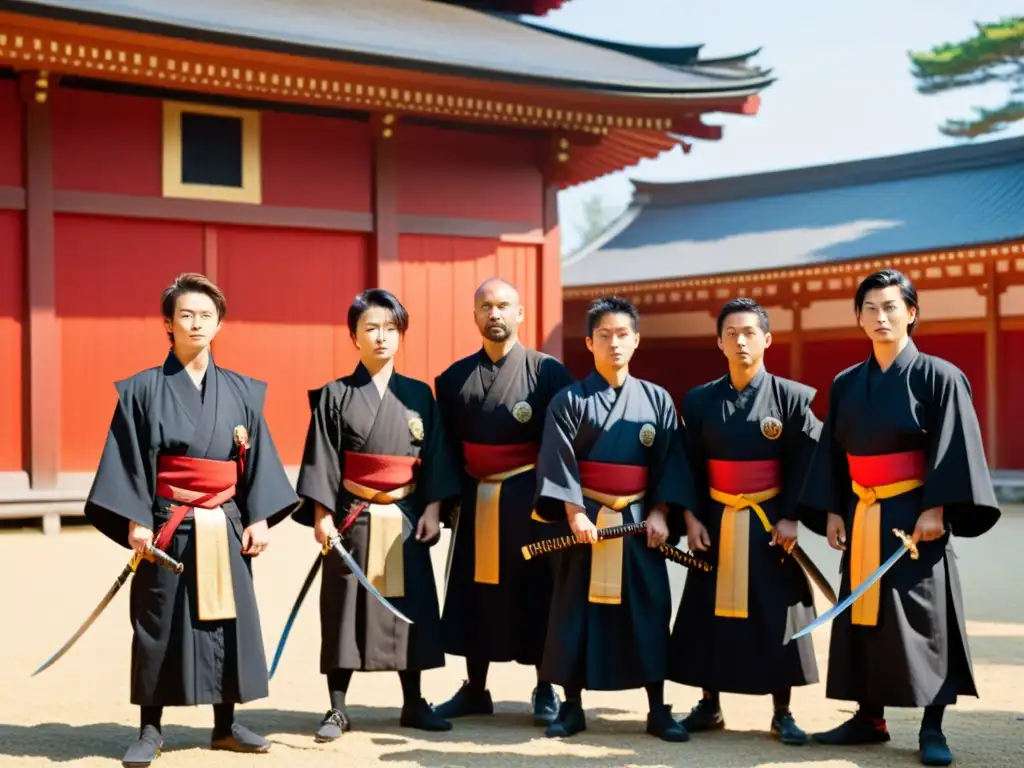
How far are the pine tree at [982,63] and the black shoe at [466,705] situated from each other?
2341 cm

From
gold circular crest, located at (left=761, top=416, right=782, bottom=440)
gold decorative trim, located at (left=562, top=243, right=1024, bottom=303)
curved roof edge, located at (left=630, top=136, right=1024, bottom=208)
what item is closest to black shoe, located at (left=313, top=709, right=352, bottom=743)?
gold circular crest, located at (left=761, top=416, right=782, bottom=440)

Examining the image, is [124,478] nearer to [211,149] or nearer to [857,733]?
[857,733]

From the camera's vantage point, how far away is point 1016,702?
4.94 metres

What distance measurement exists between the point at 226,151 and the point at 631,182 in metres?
12.3

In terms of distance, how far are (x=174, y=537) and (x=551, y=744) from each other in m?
1.51

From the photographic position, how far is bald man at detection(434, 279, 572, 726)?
16.0 feet

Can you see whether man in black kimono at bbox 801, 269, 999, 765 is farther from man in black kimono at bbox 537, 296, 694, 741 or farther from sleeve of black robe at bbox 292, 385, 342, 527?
sleeve of black robe at bbox 292, 385, 342, 527

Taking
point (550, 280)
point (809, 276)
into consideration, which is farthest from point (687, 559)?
point (809, 276)

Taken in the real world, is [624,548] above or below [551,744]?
above

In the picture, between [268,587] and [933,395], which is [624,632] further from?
[268,587]

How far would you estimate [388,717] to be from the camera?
4828 millimetres

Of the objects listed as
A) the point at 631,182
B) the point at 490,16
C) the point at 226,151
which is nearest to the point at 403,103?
the point at 226,151

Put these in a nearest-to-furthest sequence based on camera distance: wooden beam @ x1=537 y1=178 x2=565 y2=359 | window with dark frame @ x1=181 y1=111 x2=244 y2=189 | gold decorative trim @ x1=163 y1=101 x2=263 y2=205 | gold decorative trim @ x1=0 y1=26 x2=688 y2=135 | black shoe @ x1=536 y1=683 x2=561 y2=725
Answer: black shoe @ x1=536 y1=683 x2=561 y2=725 → gold decorative trim @ x1=0 y1=26 x2=688 y2=135 → gold decorative trim @ x1=163 y1=101 x2=263 y2=205 → window with dark frame @ x1=181 y1=111 x2=244 y2=189 → wooden beam @ x1=537 y1=178 x2=565 y2=359

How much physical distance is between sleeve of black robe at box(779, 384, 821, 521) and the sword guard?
1.31 ft
